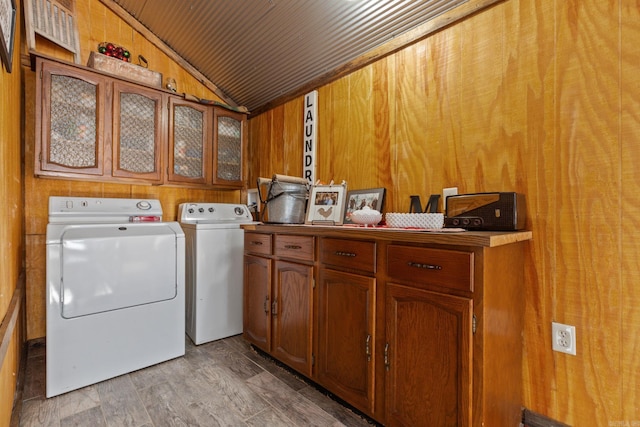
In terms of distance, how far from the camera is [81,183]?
8.45 feet

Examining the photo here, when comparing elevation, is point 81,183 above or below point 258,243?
above

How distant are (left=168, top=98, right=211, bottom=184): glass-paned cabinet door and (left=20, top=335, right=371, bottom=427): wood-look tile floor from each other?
1632 mm

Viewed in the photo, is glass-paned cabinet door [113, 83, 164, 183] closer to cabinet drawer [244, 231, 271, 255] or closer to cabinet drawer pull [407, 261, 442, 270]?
cabinet drawer [244, 231, 271, 255]

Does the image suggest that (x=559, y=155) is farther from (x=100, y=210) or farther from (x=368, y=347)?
(x=100, y=210)

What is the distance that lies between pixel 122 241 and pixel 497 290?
2198 mm

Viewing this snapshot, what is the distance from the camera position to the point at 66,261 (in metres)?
1.83

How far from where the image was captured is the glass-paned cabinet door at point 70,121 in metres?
2.17

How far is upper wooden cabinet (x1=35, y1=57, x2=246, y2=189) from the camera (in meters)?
2.21

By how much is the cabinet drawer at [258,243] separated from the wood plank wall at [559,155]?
1.06 metres

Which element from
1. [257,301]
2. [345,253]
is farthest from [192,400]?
[345,253]

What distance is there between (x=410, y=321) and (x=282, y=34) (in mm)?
2220

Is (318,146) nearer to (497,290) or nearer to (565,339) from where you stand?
(497,290)

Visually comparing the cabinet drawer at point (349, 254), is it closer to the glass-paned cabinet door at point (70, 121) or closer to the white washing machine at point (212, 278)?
the white washing machine at point (212, 278)

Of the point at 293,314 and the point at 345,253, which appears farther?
the point at 293,314
